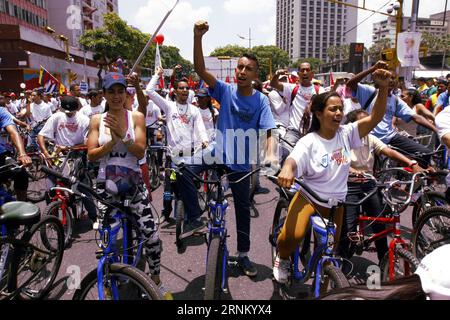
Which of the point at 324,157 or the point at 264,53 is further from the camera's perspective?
the point at 264,53

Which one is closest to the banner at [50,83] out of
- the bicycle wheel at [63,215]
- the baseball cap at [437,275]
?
the bicycle wheel at [63,215]

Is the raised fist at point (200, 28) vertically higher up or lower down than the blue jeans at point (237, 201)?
higher up

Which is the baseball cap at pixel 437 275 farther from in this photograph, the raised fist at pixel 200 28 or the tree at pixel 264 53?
the tree at pixel 264 53

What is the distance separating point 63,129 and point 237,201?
3295mm

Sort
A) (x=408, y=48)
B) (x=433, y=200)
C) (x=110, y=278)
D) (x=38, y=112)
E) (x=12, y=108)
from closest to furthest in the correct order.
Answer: (x=110, y=278)
(x=433, y=200)
(x=38, y=112)
(x=408, y=48)
(x=12, y=108)

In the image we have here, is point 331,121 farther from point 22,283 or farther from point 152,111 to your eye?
point 152,111

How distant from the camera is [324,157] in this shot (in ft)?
9.83

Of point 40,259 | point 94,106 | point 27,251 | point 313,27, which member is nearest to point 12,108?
point 94,106

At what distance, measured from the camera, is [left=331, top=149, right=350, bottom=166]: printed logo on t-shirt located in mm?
3023

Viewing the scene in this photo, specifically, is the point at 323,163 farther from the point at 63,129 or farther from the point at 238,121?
the point at 63,129

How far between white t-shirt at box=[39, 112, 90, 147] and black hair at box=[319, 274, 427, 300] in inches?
203

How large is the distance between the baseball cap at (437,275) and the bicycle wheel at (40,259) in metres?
3.15

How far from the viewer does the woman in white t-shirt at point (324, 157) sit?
2984 millimetres
